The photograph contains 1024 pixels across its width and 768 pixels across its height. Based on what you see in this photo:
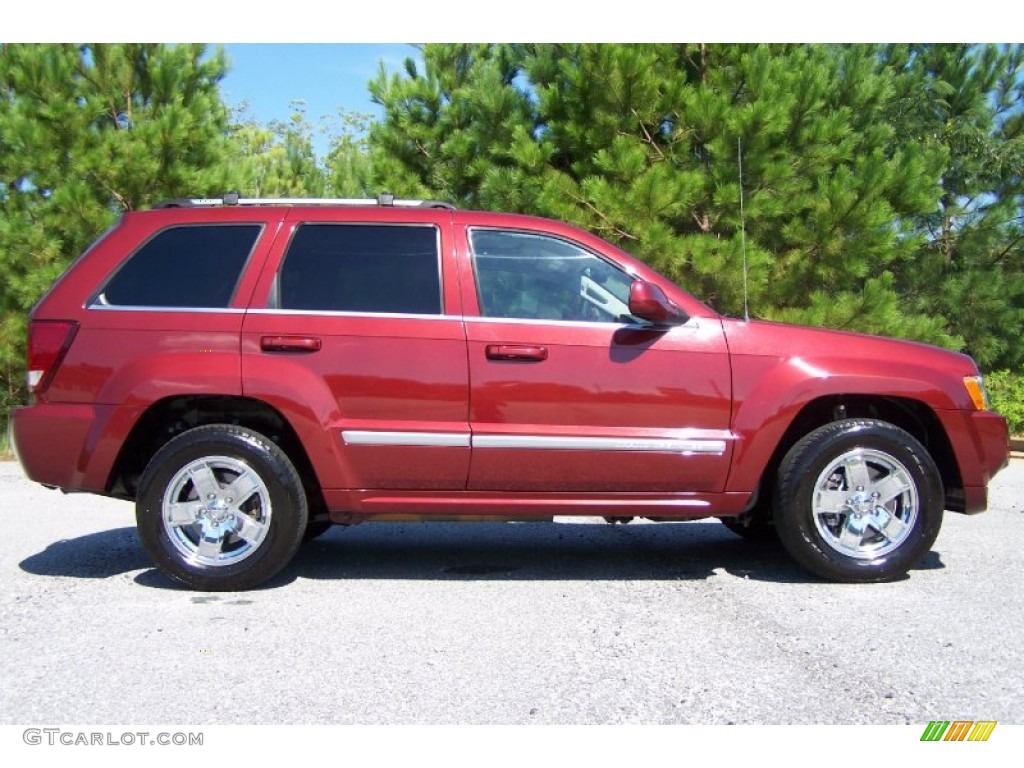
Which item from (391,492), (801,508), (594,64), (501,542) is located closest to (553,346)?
(391,492)

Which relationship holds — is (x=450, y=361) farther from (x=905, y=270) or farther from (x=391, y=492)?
(x=905, y=270)

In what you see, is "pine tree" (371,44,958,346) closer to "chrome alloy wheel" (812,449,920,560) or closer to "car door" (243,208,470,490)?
"chrome alloy wheel" (812,449,920,560)

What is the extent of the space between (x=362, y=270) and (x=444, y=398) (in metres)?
0.81

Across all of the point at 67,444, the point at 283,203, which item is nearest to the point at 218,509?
the point at 67,444

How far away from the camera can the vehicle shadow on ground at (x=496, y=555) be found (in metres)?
5.40

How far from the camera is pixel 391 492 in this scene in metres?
5.02

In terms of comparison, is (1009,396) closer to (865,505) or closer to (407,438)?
(865,505)

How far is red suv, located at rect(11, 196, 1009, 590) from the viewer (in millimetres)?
4930

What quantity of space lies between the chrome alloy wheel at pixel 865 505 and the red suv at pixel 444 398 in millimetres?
11

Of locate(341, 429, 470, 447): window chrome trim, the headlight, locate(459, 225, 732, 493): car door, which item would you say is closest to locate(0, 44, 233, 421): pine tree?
locate(341, 429, 470, 447): window chrome trim

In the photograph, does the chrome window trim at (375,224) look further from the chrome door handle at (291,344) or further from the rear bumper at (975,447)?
the rear bumper at (975,447)

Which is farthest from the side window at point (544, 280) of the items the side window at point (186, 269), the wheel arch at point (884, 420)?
the side window at point (186, 269)

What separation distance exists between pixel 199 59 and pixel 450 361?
9425 millimetres

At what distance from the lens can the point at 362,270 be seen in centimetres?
515
